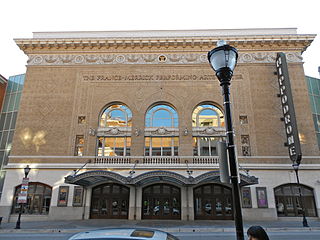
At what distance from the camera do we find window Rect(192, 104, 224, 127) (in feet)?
80.4

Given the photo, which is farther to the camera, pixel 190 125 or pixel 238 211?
pixel 190 125

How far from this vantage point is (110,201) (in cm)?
2295

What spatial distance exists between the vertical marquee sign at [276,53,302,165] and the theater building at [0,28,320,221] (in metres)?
0.97

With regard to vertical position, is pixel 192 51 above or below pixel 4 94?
above

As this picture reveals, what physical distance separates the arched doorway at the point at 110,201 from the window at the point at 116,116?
5894 mm

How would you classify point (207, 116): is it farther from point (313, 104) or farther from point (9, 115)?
point (9, 115)

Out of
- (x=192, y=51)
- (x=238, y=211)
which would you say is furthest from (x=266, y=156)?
(x=238, y=211)

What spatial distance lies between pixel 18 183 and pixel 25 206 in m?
2.18

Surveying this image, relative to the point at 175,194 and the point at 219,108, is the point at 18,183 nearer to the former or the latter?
the point at 175,194

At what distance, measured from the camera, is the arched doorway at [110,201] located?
22.5 metres

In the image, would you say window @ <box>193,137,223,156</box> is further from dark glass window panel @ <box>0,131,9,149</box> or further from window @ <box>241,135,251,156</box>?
dark glass window panel @ <box>0,131,9,149</box>

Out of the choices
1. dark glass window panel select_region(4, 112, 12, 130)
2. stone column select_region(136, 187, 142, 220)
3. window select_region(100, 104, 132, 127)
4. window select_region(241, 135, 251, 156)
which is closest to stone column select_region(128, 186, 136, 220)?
stone column select_region(136, 187, 142, 220)

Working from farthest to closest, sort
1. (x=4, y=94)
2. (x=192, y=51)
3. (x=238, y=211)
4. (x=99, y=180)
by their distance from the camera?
1. (x=4, y=94)
2. (x=192, y=51)
3. (x=99, y=180)
4. (x=238, y=211)

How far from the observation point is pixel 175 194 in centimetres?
2289
